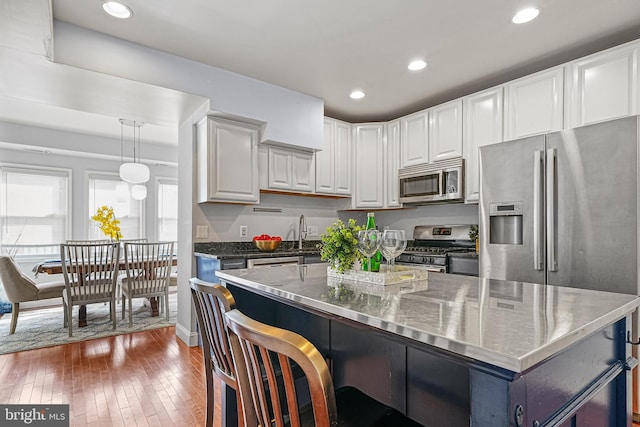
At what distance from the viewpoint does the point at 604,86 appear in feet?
7.83

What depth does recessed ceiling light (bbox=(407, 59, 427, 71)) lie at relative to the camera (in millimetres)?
2870

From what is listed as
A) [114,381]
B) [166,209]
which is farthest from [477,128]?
[166,209]

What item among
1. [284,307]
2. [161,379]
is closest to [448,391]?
[284,307]

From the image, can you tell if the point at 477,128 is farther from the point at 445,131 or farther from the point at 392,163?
the point at 392,163

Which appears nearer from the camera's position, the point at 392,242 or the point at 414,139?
the point at 392,242

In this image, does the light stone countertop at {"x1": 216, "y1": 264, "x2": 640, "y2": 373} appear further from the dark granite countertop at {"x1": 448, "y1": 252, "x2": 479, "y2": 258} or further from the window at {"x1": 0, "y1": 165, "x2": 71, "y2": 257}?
the window at {"x1": 0, "y1": 165, "x2": 71, "y2": 257}

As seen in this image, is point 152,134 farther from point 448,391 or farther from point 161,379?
point 448,391

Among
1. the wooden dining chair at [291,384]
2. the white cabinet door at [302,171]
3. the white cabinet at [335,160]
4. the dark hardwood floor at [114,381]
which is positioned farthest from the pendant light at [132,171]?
the wooden dining chair at [291,384]

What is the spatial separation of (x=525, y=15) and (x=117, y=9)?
8.42 ft

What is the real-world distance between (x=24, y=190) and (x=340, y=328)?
19.4 feet

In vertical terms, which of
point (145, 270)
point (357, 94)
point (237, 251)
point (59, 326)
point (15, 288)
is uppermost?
point (357, 94)

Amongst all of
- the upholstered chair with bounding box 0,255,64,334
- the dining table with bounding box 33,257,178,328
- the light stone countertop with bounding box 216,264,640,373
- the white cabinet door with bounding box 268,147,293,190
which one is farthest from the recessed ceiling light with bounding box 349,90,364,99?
the upholstered chair with bounding box 0,255,64,334

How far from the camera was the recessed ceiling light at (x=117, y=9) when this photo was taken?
211cm

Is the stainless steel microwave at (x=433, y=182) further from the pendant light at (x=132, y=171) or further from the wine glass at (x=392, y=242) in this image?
the pendant light at (x=132, y=171)
